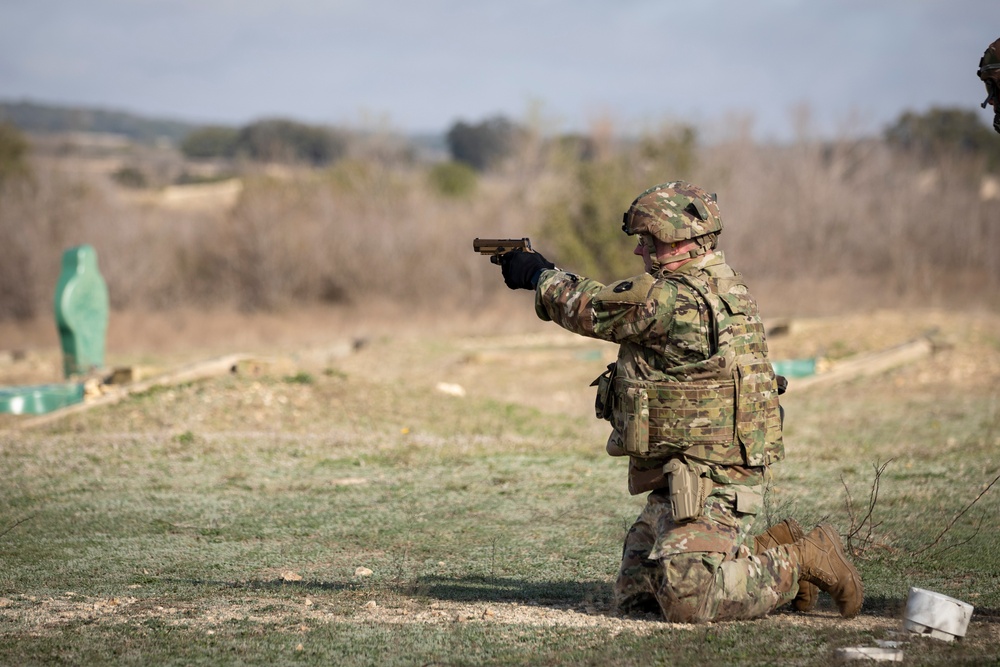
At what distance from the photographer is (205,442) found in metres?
9.84

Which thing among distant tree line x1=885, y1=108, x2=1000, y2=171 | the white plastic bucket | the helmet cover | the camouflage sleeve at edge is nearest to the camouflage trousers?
the white plastic bucket

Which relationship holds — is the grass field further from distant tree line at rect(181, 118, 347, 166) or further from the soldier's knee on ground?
distant tree line at rect(181, 118, 347, 166)

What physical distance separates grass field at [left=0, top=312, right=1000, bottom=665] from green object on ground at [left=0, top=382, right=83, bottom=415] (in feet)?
3.67

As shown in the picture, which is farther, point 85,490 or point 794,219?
point 794,219

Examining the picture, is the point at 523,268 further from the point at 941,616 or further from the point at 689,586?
the point at 941,616

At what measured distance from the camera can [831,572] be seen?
184 inches

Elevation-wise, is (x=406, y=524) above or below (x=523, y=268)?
below

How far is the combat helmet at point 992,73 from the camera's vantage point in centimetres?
464

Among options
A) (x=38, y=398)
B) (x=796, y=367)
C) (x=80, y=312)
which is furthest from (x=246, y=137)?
(x=38, y=398)

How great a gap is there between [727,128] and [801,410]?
31382 millimetres

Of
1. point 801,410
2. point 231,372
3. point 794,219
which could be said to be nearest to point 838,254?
point 794,219

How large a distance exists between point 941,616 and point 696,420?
122 cm

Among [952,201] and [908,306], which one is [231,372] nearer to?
[908,306]

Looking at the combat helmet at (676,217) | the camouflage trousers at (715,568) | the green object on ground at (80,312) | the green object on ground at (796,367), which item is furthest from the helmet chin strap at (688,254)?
the green object on ground at (796,367)
